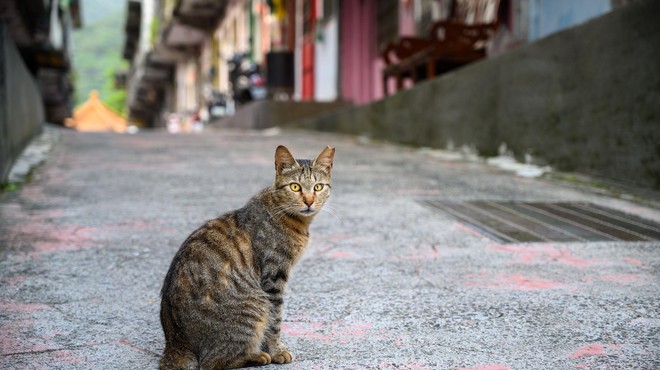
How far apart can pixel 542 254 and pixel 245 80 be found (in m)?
19.7

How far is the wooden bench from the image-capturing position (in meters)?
10.2

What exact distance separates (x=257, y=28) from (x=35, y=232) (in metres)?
20.9

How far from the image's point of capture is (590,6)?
797 cm

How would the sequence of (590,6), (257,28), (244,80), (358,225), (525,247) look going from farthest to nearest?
(257,28) → (244,80) → (590,6) → (358,225) → (525,247)

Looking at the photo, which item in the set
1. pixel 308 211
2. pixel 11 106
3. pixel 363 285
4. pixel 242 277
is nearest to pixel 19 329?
pixel 242 277

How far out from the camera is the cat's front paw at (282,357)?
2.42 m

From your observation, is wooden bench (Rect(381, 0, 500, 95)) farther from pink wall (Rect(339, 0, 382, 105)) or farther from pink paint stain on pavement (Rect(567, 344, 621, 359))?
pink paint stain on pavement (Rect(567, 344, 621, 359))

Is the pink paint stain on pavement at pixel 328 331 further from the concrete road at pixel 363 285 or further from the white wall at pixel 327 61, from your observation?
the white wall at pixel 327 61

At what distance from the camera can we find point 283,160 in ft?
8.56

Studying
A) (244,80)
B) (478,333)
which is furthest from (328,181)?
(244,80)

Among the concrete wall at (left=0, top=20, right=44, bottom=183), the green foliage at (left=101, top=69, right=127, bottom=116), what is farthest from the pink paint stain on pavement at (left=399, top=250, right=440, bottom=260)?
the green foliage at (left=101, top=69, right=127, bottom=116)

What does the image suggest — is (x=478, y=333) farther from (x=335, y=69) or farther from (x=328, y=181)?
(x=335, y=69)

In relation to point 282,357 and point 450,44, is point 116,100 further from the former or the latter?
point 282,357

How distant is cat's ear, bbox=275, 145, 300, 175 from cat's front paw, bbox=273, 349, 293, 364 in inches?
26.1
